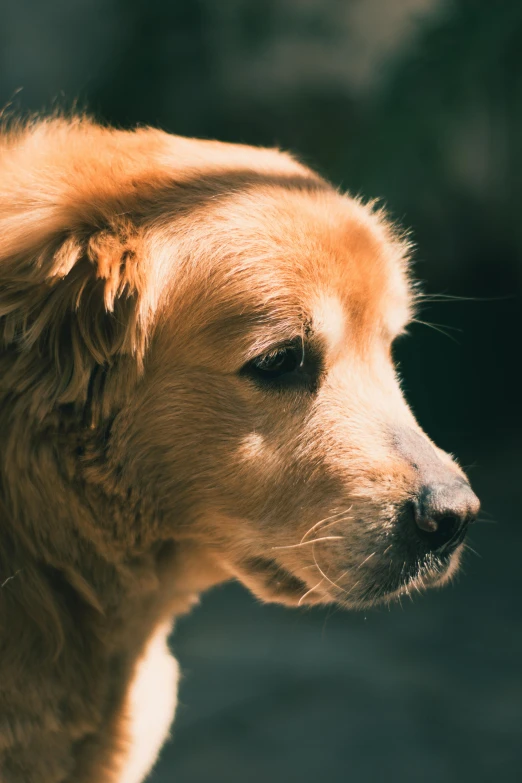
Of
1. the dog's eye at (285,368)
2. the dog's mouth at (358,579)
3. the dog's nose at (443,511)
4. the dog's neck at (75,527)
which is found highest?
the dog's eye at (285,368)

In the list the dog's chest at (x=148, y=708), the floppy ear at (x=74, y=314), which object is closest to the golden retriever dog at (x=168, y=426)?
the floppy ear at (x=74, y=314)

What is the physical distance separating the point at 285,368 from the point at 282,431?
6.9 inches

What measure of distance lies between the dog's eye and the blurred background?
7.83 ft

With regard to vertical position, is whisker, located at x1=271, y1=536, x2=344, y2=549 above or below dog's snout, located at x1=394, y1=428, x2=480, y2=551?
below

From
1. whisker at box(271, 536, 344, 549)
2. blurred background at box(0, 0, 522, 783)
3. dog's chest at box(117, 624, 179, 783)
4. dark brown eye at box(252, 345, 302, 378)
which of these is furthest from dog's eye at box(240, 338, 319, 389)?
blurred background at box(0, 0, 522, 783)

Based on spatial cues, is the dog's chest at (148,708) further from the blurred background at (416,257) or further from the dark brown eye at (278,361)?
the blurred background at (416,257)

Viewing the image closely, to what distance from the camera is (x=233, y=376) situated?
7.84 feet

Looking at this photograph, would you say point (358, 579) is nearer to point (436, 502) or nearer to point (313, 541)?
point (313, 541)

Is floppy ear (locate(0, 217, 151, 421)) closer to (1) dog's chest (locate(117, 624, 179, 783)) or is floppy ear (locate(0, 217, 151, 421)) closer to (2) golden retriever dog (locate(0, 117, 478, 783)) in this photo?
(2) golden retriever dog (locate(0, 117, 478, 783))

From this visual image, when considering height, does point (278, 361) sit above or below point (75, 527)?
above

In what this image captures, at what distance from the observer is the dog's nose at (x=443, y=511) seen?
7.67ft

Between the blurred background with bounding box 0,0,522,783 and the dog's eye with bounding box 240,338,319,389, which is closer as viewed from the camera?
the dog's eye with bounding box 240,338,319,389

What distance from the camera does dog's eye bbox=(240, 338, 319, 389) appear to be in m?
2.40

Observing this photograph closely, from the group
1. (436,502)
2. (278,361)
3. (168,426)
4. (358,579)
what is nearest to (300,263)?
(278,361)
